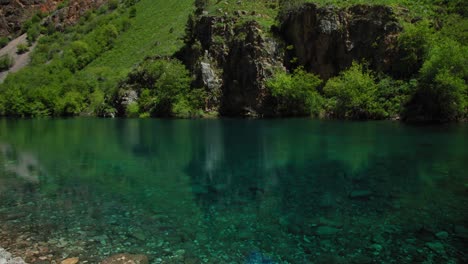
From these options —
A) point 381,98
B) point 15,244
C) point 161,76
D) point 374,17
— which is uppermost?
A: point 374,17

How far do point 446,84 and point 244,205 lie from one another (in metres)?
46.8

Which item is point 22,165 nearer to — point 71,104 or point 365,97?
point 365,97

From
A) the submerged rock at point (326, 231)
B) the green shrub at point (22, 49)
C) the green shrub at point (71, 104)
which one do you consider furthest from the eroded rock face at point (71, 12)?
the submerged rock at point (326, 231)

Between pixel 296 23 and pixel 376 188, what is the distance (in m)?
72.1

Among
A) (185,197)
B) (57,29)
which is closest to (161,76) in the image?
(185,197)

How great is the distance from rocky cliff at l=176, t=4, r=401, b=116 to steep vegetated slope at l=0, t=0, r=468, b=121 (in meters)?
0.22

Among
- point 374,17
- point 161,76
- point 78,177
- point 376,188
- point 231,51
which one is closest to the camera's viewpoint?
point 376,188

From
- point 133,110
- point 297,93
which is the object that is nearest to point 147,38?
point 133,110

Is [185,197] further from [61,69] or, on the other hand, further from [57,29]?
[57,29]

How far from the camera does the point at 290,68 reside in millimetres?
86125

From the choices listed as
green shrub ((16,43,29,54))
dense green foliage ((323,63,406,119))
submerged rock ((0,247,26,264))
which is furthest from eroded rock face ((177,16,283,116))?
green shrub ((16,43,29,54))

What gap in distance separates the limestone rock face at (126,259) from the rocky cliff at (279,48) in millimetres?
71104

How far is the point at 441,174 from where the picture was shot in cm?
2131

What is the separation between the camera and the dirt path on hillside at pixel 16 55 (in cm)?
15506
